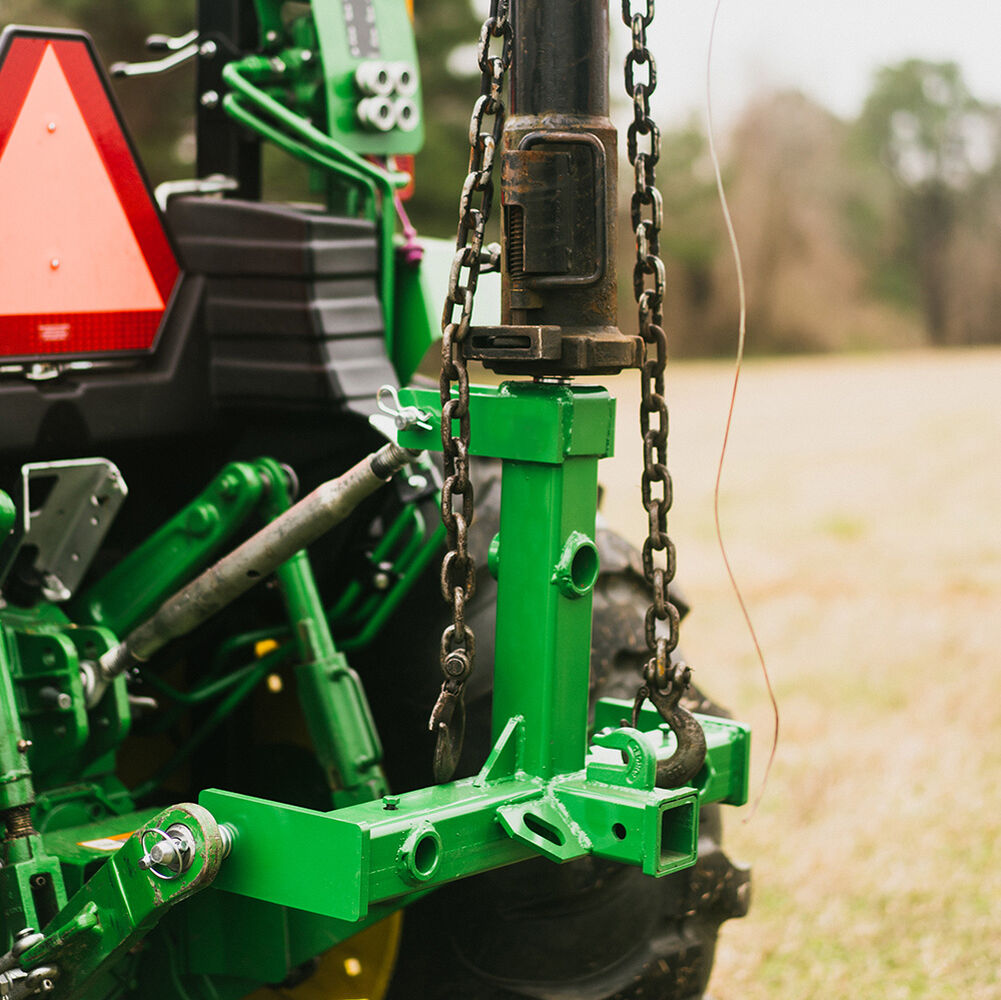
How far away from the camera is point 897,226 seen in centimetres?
3009

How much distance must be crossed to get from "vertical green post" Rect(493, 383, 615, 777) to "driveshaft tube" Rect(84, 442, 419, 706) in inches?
7.3

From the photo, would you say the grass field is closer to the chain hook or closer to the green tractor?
the green tractor

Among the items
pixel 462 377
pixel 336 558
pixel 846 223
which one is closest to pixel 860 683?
pixel 336 558

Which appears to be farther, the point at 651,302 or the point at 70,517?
the point at 70,517

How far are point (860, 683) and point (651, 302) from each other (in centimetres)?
415

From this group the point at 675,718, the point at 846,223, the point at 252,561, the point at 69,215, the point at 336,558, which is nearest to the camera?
the point at 675,718

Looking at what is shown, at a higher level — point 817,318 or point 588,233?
point 588,233

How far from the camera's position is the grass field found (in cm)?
369

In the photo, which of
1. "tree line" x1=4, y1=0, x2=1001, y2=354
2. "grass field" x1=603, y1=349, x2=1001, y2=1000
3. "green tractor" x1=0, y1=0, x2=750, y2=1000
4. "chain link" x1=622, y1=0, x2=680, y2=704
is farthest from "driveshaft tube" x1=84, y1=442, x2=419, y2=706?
"tree line" x1=4, y1=0, x2=1001, y2=354

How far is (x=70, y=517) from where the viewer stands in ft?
8.27

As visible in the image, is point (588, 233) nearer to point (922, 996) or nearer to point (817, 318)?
point (922, 996)

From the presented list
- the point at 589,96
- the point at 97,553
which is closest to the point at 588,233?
the point at 589,96

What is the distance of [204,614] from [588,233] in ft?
2.77

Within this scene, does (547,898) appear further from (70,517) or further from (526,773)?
(70,517)
